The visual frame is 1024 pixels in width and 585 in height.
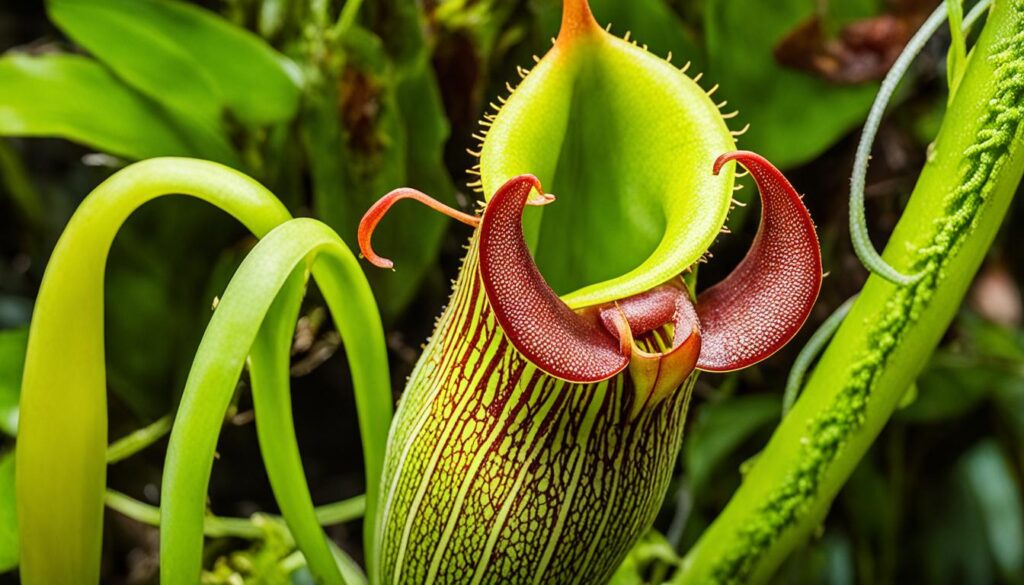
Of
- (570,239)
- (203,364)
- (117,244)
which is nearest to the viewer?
(203,364)

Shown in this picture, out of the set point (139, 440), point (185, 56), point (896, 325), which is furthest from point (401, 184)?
point (896, 325)

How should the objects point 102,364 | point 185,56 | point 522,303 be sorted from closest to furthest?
point 522,303, point 102,364, point 185,56

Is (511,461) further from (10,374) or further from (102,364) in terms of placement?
(10,374)

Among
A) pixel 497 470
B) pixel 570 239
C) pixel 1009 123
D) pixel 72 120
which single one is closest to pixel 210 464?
pixel 497 470

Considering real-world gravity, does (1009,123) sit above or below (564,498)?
above

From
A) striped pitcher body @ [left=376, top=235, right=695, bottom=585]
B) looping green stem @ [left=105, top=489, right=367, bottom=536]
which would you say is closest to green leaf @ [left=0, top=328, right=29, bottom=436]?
looping green stem @ [left=105, top=489, right=367, bottom=536]

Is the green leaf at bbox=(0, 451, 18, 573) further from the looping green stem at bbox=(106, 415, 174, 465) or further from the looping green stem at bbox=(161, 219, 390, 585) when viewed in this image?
the looping green stem at bbox=(161, 219, 390, 585)

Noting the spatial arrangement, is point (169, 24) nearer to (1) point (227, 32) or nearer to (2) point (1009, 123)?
(1) point (227, 32)
